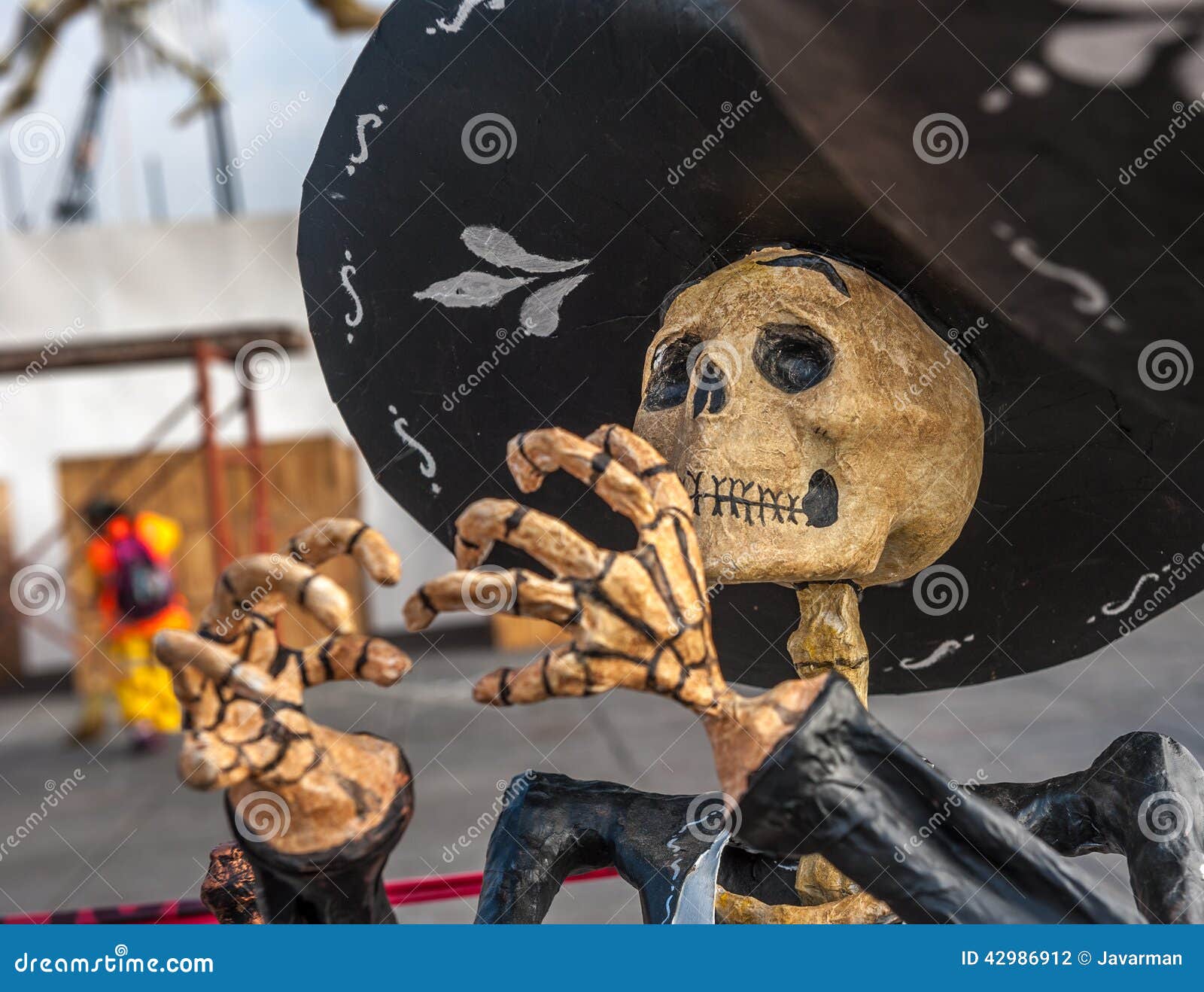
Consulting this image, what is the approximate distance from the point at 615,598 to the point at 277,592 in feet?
0.99

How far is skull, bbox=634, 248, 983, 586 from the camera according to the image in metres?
1.28

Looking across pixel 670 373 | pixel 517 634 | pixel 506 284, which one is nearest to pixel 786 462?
pixel 670 373

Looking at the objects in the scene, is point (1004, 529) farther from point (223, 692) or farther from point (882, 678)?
point (223, 692)

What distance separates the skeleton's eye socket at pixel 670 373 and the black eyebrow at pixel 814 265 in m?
0.13

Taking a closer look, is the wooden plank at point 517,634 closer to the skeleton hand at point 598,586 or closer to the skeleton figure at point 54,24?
the skeleton figure at point 54,24

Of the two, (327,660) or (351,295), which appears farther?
(351,295)

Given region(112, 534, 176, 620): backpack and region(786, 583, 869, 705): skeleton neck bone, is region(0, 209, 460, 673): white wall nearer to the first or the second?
region(112, 534, 176, 620): backpack

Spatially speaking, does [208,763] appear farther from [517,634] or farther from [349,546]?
[517,634]

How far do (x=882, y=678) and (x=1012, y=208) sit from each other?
0.87 meters

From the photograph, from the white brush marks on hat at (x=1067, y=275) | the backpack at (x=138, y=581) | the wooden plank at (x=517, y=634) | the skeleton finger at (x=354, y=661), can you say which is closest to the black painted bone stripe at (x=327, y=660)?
the skeleton finger at (x=354, y=661)

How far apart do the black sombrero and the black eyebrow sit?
31 mm

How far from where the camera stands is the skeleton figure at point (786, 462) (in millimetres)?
1026

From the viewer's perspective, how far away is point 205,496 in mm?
8961

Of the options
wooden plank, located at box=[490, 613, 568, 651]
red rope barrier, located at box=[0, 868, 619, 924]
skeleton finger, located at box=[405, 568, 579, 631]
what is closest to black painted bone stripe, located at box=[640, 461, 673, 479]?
skeleton finger, located at box=[405, 568, 579, 631]
